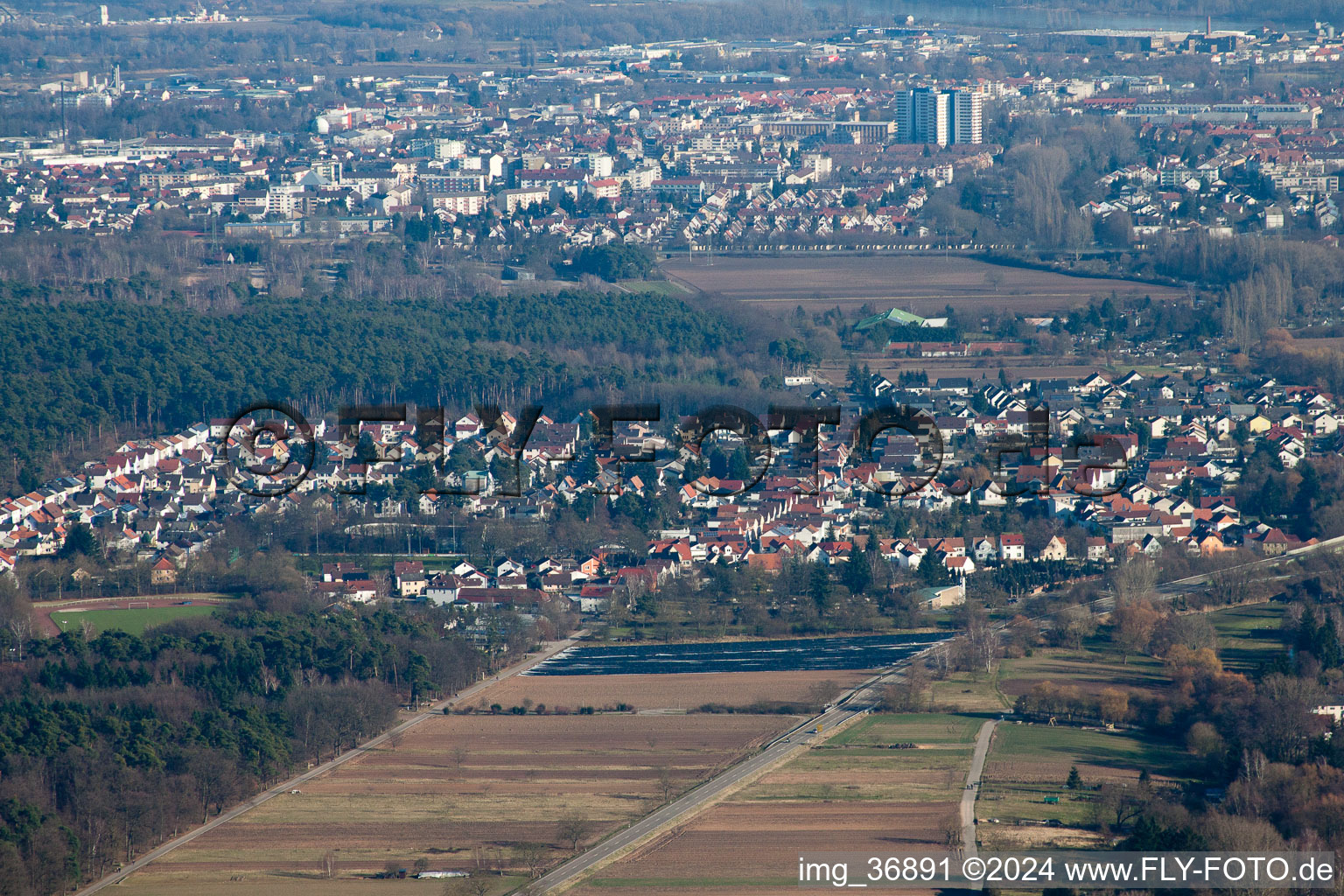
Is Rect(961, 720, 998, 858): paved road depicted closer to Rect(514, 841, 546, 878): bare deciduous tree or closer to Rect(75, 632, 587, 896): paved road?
Rect(514, 841, 546, 878): bare deciduous tree

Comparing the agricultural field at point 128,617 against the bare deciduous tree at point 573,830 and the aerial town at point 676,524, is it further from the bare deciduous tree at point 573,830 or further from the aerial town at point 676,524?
the bare deciduous tree at point 573,830

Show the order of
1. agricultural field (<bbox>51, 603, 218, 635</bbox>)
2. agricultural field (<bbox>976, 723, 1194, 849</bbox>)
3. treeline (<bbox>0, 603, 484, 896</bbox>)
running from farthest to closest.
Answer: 1. agricultural field (<bbox>51, 603, 218, 635</bbox>)
2. treeline (<bbox>0, 603, 484, 896</bbox>)
3. agricultural field (<bbox>976, 723, 1194, 849</bbox>)

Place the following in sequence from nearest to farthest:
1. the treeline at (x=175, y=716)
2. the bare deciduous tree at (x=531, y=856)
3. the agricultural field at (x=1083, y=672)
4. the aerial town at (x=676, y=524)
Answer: the bare deciduous tree at (x=531, y=856) < the treeline at (x=175, y=716) < the aerial town at (x=676, y=524) < the agricultural field at (x=1083, y=672)

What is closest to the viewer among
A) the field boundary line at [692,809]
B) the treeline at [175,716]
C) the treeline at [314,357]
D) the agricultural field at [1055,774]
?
the field boundary line at [692,809]

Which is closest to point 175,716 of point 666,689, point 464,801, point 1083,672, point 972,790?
point 464,801

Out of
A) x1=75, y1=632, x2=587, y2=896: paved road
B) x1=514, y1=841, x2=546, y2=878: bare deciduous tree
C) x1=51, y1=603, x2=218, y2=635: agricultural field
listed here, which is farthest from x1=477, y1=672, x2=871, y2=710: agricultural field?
x1=51, y1=603, x2=218, y2=635: agricultural field

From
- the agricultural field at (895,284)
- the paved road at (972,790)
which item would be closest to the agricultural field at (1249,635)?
the paved road at (972,790)
